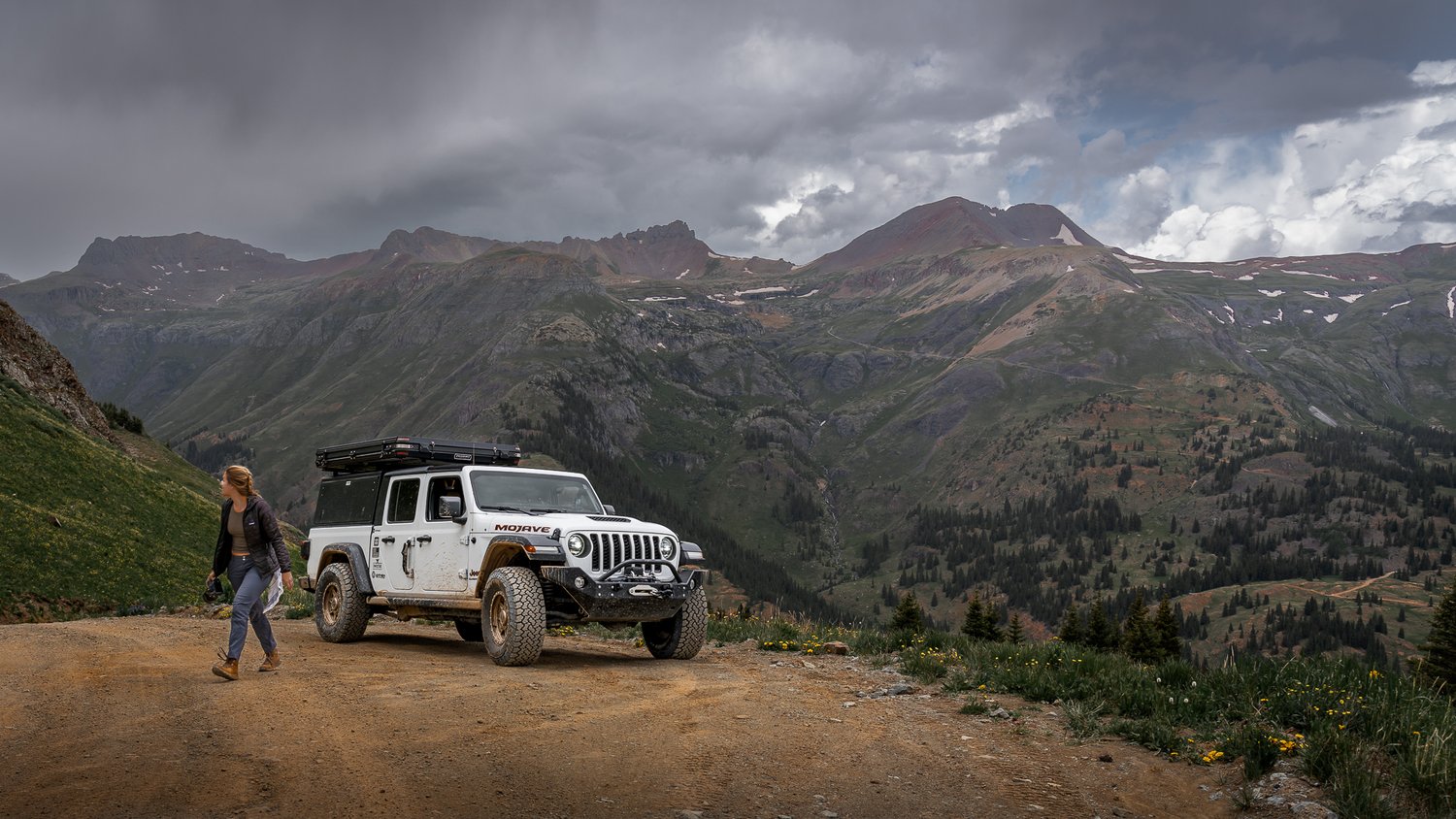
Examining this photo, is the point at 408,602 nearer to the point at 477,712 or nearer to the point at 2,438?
the point at 477,712

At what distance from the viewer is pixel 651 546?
1388 centimetres

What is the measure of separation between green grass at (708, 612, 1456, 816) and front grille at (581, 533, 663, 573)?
13.7 feet

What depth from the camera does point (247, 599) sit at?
11312mm

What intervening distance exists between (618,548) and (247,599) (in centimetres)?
492

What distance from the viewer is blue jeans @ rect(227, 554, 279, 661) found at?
11156 millimetres

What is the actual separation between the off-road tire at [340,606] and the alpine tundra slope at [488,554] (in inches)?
0.9

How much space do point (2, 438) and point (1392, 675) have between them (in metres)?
38.8

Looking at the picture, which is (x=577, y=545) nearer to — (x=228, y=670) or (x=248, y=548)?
(x=248, y=548)

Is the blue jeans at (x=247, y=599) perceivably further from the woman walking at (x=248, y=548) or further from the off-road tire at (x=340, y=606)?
the off-road tire at (x=340, y=606)

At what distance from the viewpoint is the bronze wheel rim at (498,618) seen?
1326 cm

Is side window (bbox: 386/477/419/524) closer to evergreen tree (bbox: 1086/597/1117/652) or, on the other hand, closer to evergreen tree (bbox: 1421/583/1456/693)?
evergreen tree (bbox: 1421/583/1456/693)

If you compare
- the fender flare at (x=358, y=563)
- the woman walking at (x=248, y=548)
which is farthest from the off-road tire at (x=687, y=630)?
the woman walking at (x=248, y=548)

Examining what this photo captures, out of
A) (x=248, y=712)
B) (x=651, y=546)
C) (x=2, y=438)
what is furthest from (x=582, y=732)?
(x=2, y=438)

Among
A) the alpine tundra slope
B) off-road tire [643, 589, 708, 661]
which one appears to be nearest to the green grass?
off-road tire [643, 589, 708, 661]
